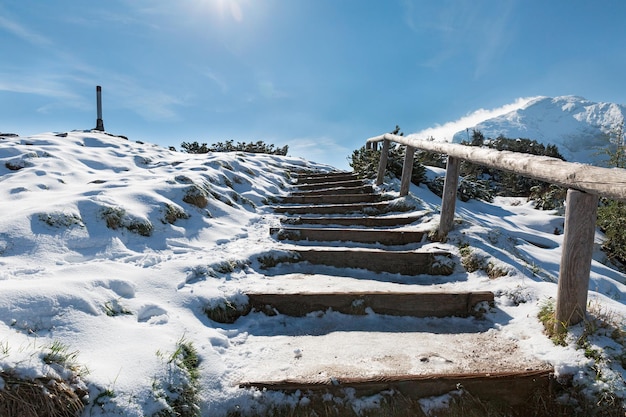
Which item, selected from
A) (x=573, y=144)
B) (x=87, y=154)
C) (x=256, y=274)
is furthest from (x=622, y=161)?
(x=573, y=144)

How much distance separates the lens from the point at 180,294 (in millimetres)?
2514

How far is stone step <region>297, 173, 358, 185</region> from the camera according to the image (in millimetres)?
8297

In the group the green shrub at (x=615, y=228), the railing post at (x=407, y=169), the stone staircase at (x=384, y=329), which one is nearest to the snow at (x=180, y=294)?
the stone staircase at (x=384, y=329)

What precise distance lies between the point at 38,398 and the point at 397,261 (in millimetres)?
3011

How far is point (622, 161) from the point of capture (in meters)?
6.62

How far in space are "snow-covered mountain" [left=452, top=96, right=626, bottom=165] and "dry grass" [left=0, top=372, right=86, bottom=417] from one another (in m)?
104

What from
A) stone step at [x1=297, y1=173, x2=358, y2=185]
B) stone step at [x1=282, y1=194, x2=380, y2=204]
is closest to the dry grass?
stone step at [x1=282, y1=194, x2=380, y2=204]

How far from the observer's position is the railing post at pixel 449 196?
3.85 metres

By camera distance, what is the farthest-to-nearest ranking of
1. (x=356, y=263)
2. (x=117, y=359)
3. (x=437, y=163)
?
1. (x=437, y=163)
2. (x=356, y=263)
3. (x=117, y=359)

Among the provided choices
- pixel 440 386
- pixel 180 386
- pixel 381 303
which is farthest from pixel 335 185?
pixel 180 386

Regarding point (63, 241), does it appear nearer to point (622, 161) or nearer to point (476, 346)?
point (476, 346)

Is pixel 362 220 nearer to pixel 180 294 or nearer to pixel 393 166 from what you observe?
pixel 393 166

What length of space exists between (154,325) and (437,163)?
38.8 feet

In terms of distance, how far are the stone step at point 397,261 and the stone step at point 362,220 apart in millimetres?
1218
